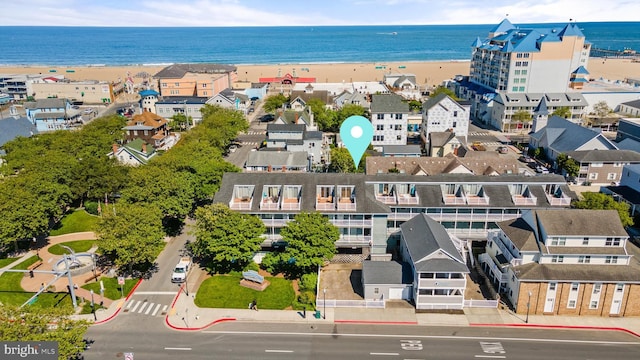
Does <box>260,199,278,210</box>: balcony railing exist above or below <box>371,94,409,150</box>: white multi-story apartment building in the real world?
below

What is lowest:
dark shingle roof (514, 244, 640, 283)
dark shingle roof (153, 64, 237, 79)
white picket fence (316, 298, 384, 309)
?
white picket fence (316, 298, 384, 309)

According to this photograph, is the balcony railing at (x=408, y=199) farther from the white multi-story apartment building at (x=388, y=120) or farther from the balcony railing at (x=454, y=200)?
the white multi-story apartment building at (x=388, y=120)

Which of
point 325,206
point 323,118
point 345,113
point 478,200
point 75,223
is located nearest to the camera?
point 325,206

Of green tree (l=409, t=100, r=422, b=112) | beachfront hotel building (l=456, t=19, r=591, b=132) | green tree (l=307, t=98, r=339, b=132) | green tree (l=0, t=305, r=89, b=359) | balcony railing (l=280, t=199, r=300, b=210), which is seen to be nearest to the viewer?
green tree (l=0, t=305, r=89, b=359)

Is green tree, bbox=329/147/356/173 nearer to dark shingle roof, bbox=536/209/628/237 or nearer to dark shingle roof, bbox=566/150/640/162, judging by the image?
dark shingle roof, bbox=536/209/628/237

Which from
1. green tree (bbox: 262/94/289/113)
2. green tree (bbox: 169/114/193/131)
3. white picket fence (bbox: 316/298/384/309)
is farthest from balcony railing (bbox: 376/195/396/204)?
green tree (bbox: 262/94/289/113)

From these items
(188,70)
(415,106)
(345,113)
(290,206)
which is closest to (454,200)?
(290,206)

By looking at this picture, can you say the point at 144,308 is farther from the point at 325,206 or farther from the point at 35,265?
the point at 325,206

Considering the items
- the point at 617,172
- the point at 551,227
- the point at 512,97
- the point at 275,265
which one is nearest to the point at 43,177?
the point at 275,265
